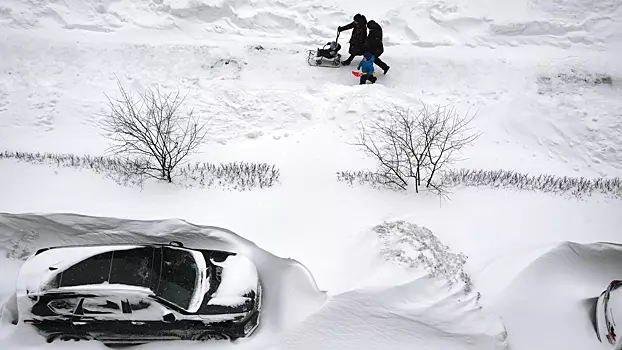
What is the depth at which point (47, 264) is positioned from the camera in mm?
6625

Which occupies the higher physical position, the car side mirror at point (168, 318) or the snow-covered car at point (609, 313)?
the snow-covered car at point (609, 313)

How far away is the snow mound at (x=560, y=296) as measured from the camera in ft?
21.8

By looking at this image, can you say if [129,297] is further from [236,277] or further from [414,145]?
[414,145]

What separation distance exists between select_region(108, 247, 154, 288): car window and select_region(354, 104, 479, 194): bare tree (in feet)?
15.6

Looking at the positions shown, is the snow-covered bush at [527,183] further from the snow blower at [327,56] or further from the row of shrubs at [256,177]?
the snow blower at [327,56]

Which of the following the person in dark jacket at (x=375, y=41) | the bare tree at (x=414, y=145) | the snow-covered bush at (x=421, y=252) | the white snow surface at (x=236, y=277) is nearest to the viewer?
the white snow surface at (x=236, y=277)

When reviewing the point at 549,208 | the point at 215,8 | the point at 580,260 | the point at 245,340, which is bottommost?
the point at 245,340

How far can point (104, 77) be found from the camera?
1306 centimetres

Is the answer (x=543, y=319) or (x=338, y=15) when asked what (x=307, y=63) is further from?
(x=543, y=319)

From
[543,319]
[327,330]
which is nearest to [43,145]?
[327,330]

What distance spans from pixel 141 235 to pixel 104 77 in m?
7.14

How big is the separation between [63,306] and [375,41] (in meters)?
10.2

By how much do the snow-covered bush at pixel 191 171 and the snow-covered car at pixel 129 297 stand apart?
2253 mm

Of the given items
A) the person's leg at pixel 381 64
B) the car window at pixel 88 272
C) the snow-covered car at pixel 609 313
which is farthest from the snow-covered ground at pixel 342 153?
the car window at pixel 88 272
